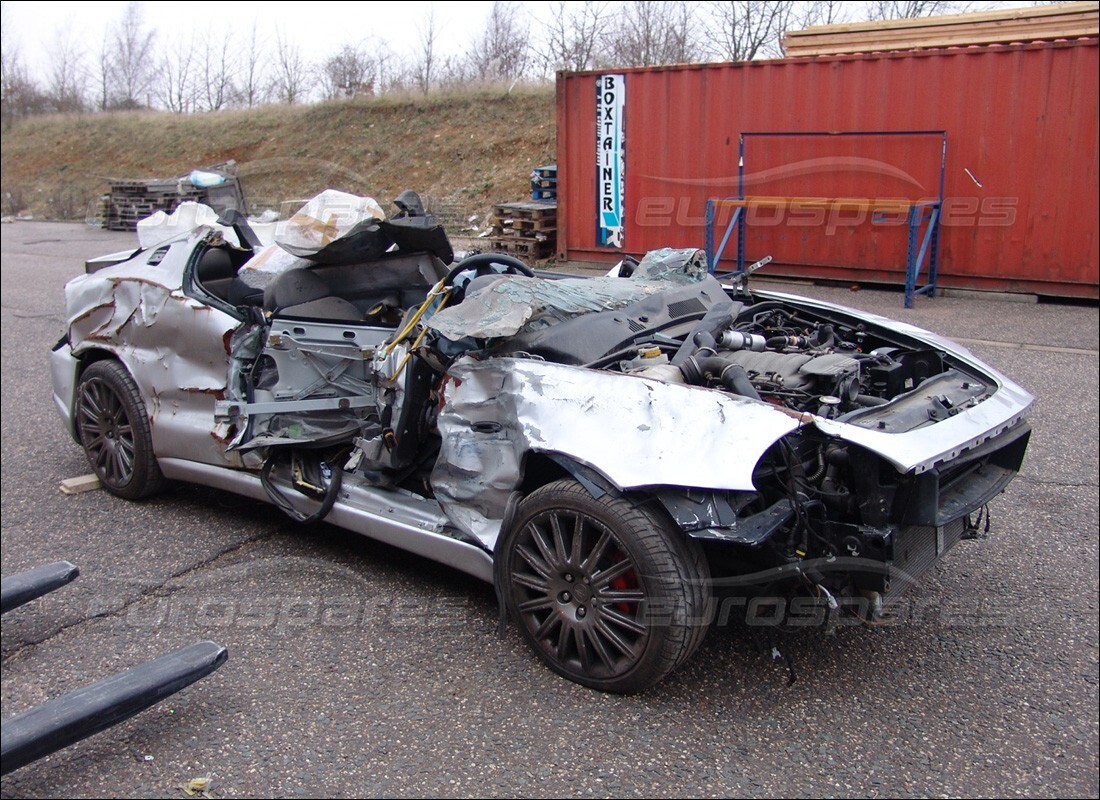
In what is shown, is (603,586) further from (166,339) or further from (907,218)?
(907,218)

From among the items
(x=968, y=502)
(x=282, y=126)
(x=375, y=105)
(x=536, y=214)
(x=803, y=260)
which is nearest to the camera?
(x=968, y=502)

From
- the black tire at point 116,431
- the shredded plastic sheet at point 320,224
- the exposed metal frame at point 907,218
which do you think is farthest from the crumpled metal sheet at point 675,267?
the exposed metal frame at point 907,218

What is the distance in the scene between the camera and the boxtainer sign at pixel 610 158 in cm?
1238

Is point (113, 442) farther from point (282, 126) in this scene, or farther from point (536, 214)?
point (282, 126)

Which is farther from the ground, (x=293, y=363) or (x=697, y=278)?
(x=697, y=278)

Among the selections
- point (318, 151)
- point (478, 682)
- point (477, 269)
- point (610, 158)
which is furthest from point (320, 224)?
point (318, 151)

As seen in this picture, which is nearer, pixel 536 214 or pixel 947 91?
pixel 947 91

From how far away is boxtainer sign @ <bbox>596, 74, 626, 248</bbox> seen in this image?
1238cm

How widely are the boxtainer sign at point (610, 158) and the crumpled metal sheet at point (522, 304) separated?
853 cm

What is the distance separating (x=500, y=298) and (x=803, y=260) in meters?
8.84

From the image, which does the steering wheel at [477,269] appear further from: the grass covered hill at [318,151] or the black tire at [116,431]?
the grass covered hill at [318,151]

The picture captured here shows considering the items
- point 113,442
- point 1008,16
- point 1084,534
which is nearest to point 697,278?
point 1084,534

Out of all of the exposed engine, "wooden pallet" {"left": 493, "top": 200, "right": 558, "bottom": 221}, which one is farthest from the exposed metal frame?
the exposed engine

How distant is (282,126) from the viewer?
1079 inches
